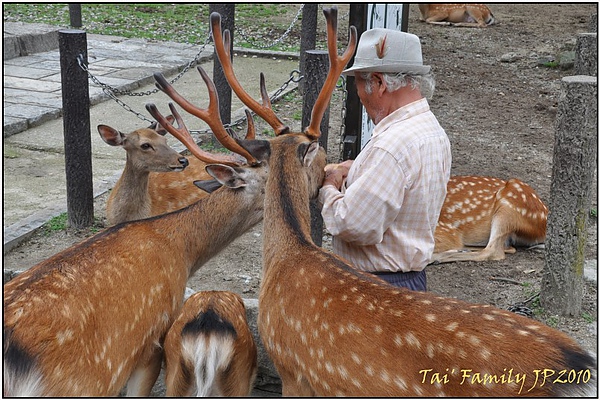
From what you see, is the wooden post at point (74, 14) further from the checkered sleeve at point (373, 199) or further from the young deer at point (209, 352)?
the checkered sleeve at point (373, 199)

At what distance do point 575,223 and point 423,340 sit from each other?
2.19m

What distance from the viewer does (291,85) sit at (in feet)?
32.9

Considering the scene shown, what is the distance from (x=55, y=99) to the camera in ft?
29.1

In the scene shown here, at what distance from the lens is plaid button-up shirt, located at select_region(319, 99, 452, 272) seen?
319 cm

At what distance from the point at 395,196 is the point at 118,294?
3.82 feet

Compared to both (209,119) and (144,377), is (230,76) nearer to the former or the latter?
(209,119)

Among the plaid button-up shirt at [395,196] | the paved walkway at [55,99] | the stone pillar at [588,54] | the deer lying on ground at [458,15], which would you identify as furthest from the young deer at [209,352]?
the deer lying on ground at [458,15]

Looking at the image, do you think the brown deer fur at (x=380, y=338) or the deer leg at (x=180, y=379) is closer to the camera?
the brown deer fur at (x=380, y=338)

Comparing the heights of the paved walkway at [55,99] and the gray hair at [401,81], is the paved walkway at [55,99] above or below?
Result: below

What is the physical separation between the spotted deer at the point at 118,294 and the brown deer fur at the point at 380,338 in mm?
539

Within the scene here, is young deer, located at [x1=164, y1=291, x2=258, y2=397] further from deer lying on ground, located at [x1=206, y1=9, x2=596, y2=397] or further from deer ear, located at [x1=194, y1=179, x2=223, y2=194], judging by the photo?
deer ear, located at [x1=194, y1=179, x2=223, y2=194]

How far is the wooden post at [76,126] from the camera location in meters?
5.69

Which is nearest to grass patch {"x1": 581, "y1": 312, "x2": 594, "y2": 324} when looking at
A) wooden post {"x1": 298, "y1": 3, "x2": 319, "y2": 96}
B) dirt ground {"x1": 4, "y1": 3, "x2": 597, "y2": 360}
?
dirt ground {"x1": 4, "y1": 3, "x2": 597, "y2": 360}

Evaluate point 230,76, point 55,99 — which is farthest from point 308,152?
point 55,99
